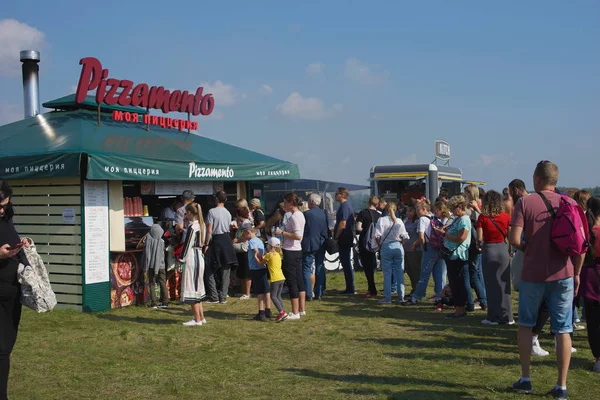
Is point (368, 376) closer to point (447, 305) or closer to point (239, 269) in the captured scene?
point (447, 305)

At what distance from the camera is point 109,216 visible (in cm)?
982

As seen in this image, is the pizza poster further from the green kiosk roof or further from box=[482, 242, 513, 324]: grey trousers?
box=[482, 242, 513, 324]: grey trousers

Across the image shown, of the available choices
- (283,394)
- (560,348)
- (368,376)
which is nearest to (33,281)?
(283,394)

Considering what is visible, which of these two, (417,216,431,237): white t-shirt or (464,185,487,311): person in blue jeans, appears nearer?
(464,185,487,311): person in blue jeans

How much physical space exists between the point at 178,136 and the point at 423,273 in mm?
5814

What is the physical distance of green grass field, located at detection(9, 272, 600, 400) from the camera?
5395 mm

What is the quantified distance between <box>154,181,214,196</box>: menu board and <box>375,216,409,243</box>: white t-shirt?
3649mm

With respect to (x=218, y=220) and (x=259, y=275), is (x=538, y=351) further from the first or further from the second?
(x=218, y=220)

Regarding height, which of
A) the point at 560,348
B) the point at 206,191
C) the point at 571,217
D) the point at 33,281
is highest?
the point at 206,191

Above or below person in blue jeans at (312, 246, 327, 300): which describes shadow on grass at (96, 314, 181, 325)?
below

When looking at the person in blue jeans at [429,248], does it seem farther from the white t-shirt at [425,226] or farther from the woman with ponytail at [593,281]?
the woman with ponytail at [593,281]

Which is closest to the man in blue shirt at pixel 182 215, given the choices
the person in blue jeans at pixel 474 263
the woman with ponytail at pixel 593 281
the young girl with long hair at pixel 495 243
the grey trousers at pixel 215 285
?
the grey trousers at pixel 215 285

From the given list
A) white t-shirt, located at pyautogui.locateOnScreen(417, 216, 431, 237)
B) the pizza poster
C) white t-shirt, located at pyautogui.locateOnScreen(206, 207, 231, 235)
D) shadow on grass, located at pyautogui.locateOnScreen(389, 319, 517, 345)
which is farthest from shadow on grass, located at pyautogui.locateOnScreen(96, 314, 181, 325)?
white t-shirt, located at pyautogui.locateOnScreen(417, 216, 431, 237)

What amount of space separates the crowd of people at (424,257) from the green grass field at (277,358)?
0.41 metres
